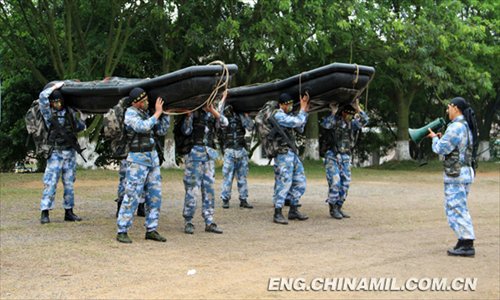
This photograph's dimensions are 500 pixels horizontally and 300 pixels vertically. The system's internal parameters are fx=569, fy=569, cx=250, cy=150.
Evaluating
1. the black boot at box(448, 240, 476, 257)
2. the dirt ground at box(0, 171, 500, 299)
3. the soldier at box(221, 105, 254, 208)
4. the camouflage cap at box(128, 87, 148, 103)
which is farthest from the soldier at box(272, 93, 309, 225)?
the black boot at box(448, 240, 476, 257)

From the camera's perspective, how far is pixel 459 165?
6660mm

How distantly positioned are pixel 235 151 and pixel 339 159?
→ 2128 mm

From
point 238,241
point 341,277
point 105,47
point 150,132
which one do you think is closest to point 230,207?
point 238,241

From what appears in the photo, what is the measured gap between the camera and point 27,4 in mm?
17672

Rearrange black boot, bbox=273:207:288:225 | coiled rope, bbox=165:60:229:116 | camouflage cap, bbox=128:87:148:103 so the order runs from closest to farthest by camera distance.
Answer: camouflage cap, bbox=128:87:148:103 < coiled rope, bbox=165:60:229:116 < black boot, bbox=273:207:288:225

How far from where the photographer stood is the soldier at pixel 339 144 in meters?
9.16

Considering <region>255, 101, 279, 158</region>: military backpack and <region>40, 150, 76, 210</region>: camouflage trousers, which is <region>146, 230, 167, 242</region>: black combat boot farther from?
<region>255, 101, 279, 158</region>: military backpack

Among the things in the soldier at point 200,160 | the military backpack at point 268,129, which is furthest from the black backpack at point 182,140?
the military backpack at point 268,129

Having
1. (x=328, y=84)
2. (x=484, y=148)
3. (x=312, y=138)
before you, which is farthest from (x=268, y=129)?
(x=484, y=148)

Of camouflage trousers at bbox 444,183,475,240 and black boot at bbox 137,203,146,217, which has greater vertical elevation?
camouflage trousers at bbox 444,183,475,240

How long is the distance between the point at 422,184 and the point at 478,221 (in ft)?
24.3

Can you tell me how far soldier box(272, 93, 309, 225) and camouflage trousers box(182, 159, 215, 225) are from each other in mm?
1318

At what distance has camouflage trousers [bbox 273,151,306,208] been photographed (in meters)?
8.66

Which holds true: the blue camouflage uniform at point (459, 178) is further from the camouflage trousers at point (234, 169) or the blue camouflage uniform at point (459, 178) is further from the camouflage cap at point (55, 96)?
A: the camouflage cap at point (55, 96)
